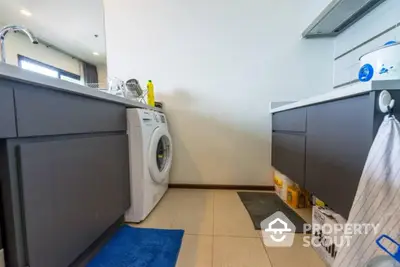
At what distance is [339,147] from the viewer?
95 centimetres

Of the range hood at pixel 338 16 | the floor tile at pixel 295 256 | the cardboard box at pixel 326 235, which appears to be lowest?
the floor tile at pixel 295 256

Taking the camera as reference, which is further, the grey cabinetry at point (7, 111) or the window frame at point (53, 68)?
the window frame at point (53, 68)

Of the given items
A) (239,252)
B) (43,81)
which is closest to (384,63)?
(239,252)

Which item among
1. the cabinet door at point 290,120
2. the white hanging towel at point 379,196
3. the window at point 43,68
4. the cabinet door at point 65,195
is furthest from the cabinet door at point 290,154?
the window at point 43,68

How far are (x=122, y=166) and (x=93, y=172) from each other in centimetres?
33

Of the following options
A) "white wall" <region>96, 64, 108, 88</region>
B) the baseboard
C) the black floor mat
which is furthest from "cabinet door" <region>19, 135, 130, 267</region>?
"white wall" <region>96, 64, 108, 88</region>

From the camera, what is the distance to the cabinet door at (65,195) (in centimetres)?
66

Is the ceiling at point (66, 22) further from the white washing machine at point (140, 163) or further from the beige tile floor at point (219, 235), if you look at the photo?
the beige tile floor at point (219, 235)

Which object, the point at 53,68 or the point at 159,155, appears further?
the point at 159,155

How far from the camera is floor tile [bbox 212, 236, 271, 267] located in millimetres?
1020

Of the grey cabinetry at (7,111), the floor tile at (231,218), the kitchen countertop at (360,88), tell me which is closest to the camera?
the grey cabinetry at (7,111)

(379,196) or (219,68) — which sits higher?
(219,68)

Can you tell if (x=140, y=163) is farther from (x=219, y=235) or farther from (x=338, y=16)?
(x=338, y=16)

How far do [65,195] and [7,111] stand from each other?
0.38 m
